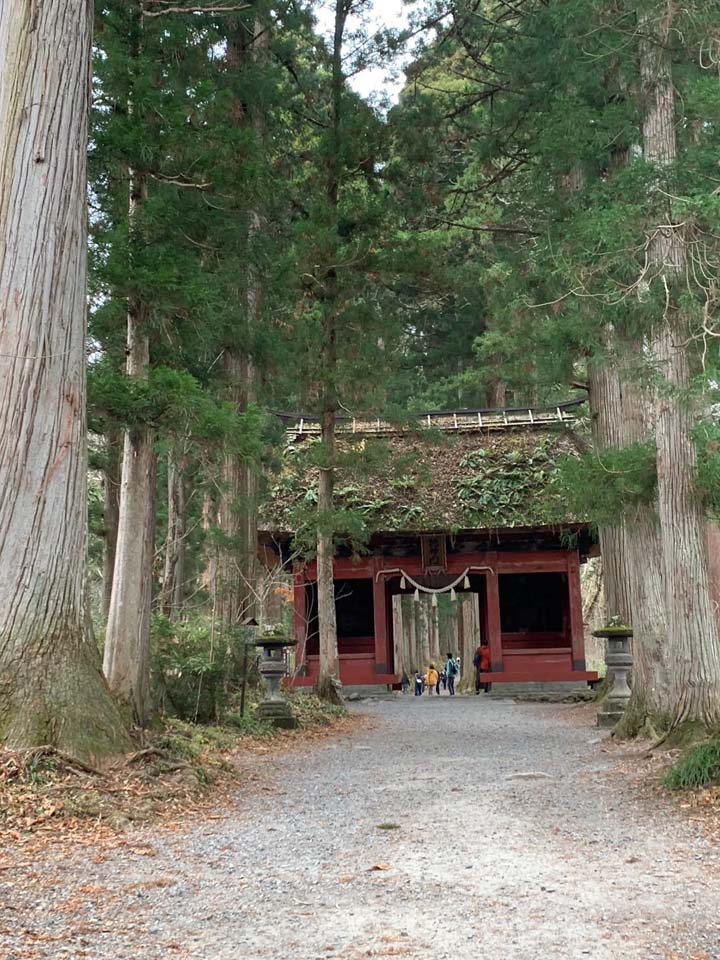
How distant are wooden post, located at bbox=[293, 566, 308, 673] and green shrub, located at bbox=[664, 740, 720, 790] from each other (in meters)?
13.0

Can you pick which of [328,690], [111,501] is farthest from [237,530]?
[111,501]

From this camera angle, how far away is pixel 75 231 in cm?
635

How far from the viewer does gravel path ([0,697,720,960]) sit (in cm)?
325

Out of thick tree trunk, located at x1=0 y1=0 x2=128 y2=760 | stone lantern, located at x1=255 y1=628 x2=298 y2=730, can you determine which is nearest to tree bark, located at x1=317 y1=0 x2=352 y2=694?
stone lantern, located at x1=255 y1=628 x2=298 y2=730

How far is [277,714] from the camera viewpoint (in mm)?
11359

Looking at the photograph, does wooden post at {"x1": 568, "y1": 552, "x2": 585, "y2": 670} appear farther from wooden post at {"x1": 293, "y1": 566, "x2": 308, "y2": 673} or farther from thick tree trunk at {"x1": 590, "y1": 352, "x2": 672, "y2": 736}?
thick tree trunk at {"x1": 590, "y1": 352, "x2": 672, "y2": 736}

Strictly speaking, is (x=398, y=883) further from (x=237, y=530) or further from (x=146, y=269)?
(x=237, y=530)

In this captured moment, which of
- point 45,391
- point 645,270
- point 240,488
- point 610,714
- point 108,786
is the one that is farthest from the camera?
point 240,488

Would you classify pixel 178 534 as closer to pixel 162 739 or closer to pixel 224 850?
pixel 162 739

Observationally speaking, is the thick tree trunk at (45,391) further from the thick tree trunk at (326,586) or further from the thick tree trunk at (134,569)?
the thick tree trunk at (326,586)

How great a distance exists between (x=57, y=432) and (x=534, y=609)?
60.6ft

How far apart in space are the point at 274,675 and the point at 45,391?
Answer: 6155 millimetres

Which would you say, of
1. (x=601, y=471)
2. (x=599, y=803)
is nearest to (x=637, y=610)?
(x=601, y=471)

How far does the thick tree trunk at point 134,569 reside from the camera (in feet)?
26.1
